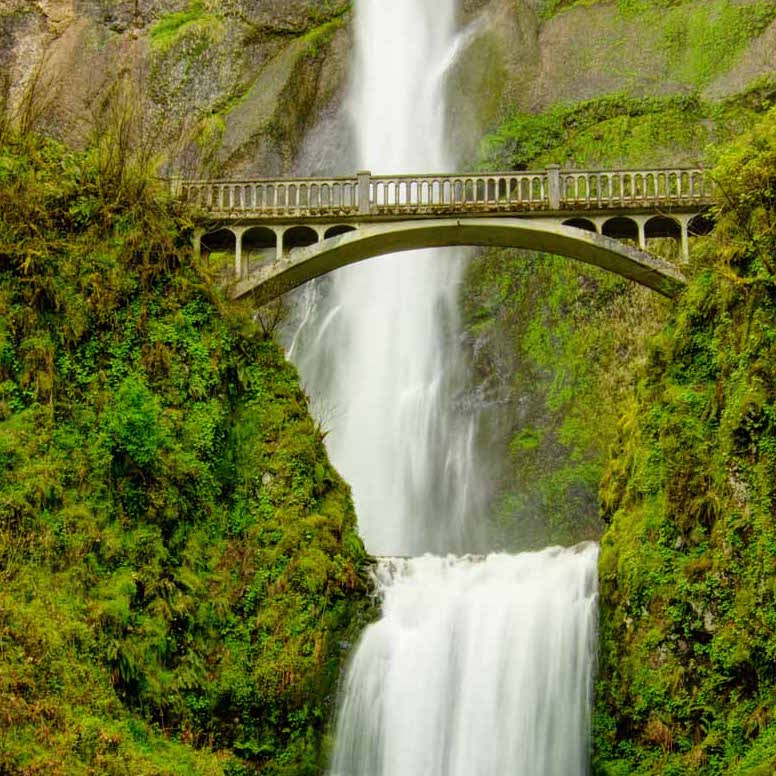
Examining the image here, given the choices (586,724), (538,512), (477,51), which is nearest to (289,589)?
(586,724)

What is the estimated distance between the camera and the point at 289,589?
20.0 meters

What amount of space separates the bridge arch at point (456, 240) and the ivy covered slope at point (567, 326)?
6589 millimetres

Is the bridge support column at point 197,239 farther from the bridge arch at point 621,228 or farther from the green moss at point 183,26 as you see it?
the green moss at point 183,26

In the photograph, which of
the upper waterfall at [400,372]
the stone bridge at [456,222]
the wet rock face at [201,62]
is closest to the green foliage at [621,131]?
the upper waterfall at [400,372]

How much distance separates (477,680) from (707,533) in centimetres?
429

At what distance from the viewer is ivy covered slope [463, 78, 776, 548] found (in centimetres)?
2925

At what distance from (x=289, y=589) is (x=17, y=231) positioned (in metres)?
8.10

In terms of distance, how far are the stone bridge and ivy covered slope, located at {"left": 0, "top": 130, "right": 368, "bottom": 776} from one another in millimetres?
1109

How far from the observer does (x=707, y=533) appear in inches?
730

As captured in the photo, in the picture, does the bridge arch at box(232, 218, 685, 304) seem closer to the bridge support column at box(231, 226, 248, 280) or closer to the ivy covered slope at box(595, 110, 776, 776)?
the bridge support column at box(231, 226, 248, 280)

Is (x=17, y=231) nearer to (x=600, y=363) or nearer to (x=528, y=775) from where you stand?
(x=528, y=775)

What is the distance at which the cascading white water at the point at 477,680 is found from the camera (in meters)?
18.5

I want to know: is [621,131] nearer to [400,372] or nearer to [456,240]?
[400,372]

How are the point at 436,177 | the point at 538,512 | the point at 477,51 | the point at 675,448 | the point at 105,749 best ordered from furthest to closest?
the point at 477,51
the point at 538,512
the point at 436,177
the point at 675,448
the point at 105,749
